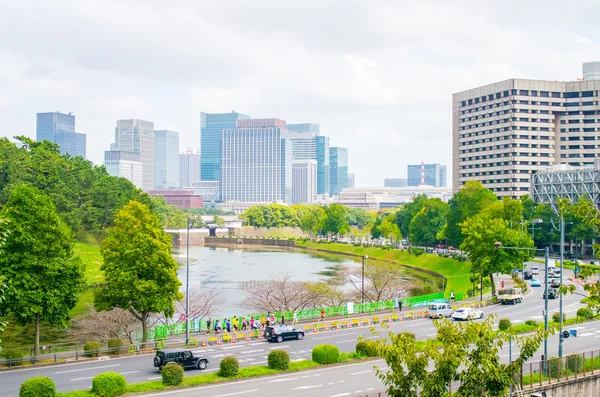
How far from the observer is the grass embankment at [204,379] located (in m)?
31.2

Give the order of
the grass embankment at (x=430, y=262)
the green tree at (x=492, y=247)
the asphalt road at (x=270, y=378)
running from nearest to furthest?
the asphalt road at (x=270, y=378) → the green tree at (x=492, y=247) → the grass embankment at (x=430, y=262)

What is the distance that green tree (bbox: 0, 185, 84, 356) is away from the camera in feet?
136

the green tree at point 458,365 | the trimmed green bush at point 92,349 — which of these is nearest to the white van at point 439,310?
the trimmed green bush at point 92,349

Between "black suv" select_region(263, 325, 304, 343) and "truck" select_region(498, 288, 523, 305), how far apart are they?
92.7 ft

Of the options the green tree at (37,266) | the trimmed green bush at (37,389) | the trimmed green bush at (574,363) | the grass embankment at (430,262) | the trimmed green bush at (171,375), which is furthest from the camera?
the grass embankment at (430,262)

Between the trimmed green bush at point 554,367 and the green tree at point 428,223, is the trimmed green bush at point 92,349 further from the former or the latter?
the green tree at point 428,223

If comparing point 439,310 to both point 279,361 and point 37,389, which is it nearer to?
point 279,361

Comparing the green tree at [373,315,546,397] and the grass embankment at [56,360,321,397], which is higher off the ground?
the green tree at [373,315,546,397]

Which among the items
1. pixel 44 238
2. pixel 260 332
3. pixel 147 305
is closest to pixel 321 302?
pixel 260 332

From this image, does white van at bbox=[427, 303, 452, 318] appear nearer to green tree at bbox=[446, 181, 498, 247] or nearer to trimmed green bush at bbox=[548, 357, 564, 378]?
trimmed green bush at bbox=[548, 357, 564, 378]

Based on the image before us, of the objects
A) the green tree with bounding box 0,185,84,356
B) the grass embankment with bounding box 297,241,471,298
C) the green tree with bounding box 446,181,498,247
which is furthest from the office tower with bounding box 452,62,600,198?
the green tree with bounding box 0,185,84,356

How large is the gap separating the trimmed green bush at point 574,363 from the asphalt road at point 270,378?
5203 mm

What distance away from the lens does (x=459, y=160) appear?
19488cm

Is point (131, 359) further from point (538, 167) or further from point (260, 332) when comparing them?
point (538, 167)
